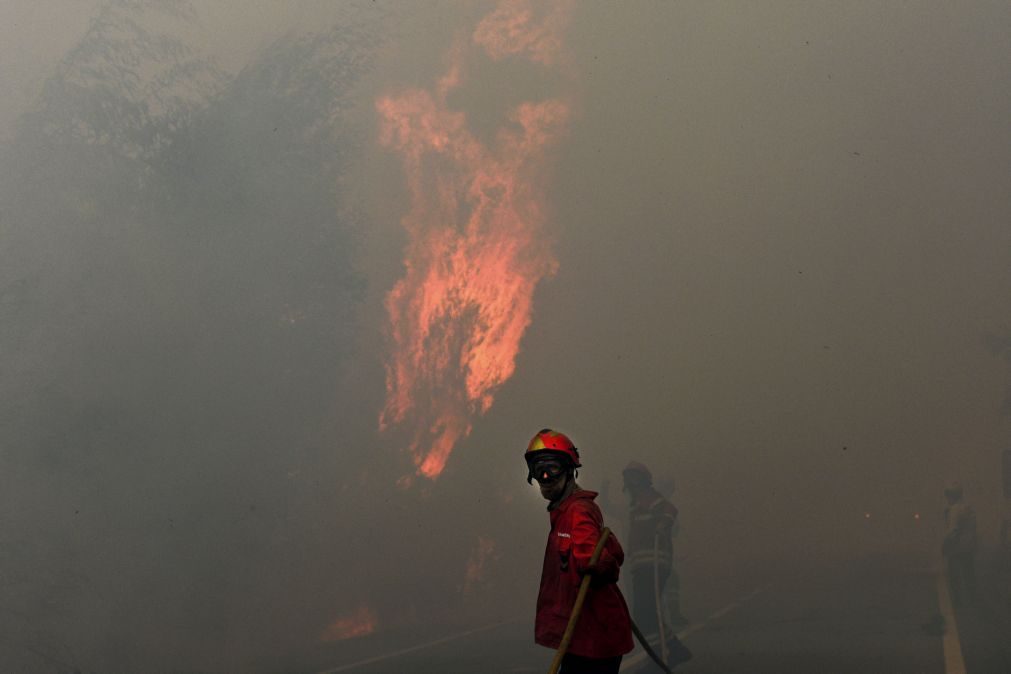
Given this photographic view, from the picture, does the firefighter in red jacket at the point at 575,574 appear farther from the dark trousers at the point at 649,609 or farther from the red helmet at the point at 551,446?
the dark trousers at the point at 649,609

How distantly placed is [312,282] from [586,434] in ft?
60.9

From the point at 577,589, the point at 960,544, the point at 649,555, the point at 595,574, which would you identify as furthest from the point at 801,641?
the point at 595,574

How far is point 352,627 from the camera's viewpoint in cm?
1805

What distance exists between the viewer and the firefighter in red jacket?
4969mm

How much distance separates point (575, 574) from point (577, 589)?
10cm

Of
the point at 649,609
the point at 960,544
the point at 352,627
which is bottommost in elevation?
the point at 352,627

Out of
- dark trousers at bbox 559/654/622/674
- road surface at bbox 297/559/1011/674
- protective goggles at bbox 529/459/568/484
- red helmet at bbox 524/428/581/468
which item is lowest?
road surface at bbox 297/559/1011/674

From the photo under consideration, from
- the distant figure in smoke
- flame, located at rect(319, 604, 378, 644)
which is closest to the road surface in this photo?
the distant figure in smoke

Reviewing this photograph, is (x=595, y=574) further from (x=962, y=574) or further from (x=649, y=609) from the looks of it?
(x=962, y=574)

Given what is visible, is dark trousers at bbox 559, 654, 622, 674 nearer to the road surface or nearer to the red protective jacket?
the red protective jacket

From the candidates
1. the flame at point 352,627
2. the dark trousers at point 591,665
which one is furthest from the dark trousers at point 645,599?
the flame at point 352,627

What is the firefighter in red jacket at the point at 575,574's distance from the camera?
196 inches

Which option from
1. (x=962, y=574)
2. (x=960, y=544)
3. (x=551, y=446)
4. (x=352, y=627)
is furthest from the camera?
(x=352, y=627)

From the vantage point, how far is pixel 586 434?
37.9 meters
